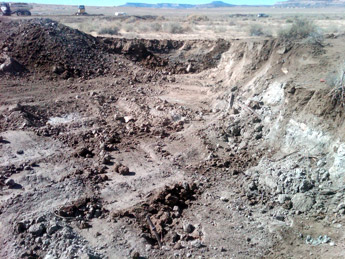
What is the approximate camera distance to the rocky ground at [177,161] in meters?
6.51

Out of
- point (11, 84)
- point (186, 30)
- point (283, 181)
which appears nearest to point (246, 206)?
point (283, 181)

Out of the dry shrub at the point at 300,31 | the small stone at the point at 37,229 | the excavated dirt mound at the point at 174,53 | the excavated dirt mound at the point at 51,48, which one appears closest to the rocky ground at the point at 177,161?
the small stone at the point at 37,229

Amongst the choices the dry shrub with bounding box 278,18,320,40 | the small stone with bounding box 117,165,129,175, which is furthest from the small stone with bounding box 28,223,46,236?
the dry shrub with bounding box 278,18,320,40

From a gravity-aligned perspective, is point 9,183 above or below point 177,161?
above

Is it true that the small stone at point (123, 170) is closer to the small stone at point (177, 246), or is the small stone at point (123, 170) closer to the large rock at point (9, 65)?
the small stone at point (177, 246)

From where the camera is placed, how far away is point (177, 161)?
31.5 ft

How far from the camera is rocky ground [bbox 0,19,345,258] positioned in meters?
6.51

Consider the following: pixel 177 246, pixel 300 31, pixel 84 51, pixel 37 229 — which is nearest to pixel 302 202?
pixel 177 246

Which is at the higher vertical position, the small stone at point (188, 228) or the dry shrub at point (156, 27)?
the dry shrub at point (156, 27)

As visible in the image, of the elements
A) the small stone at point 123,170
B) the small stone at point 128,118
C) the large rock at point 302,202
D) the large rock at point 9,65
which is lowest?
the small stone at point 123,170

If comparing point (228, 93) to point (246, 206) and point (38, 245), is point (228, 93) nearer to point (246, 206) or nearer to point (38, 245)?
point (246, 206)

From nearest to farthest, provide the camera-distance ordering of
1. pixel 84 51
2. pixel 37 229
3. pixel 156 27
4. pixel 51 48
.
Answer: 1. pixel 37 229
2. pixel 51 48
3. pixel 84 51
4. pixel 156 27

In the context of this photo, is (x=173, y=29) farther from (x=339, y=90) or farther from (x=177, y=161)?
(x=339, y=90)

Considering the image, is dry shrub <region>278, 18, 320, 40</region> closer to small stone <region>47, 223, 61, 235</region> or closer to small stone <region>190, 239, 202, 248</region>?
small stone <region>190, 239, 202, 248</region>
